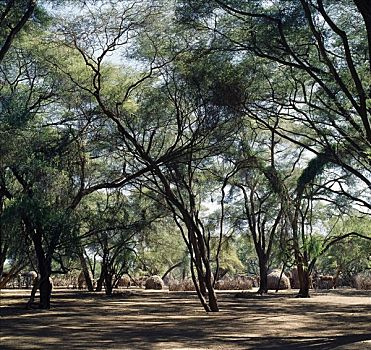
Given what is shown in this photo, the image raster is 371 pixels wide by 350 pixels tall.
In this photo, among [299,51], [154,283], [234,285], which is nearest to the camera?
[299,51]

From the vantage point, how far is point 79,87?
1619 cm

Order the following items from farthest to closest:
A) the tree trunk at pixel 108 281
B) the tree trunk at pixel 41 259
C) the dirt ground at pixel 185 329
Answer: the tree trunk at pixel 108 281, the tree trunk at pixel 41 259, the dirt ground at pixel 185 329

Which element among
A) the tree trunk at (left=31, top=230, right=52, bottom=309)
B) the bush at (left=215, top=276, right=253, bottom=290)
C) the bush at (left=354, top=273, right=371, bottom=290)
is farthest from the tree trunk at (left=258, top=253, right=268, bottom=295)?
the tree trunk at (left=31, top=230, right=52, bottom=309)

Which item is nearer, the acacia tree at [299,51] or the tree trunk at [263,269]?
the acacia tree at [299,51]

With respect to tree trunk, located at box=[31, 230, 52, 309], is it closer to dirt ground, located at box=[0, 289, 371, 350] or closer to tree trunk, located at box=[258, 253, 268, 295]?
dirt ground, located at box=[0, 289, 371, 350]

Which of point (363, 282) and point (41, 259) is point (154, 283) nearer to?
point (363, 282)

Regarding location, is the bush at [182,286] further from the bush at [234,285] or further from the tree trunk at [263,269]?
the tree trunk at [263,269]

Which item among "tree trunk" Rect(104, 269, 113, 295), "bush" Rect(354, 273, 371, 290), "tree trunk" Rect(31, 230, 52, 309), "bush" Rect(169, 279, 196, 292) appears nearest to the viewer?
"tree trunk" Rect(31, 230, 52, 309)

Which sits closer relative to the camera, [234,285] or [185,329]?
[185,329]

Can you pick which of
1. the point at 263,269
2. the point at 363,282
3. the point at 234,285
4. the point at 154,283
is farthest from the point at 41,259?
the point at 363,282

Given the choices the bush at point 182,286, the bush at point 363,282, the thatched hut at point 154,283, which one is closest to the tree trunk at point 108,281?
the bush at point 182,286

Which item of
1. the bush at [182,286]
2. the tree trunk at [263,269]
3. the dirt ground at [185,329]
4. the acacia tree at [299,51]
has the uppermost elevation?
the acacia tree at [299,51]

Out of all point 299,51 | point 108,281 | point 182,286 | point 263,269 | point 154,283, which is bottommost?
point 182,286

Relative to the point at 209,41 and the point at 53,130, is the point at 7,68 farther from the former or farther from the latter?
the point at 209,41
